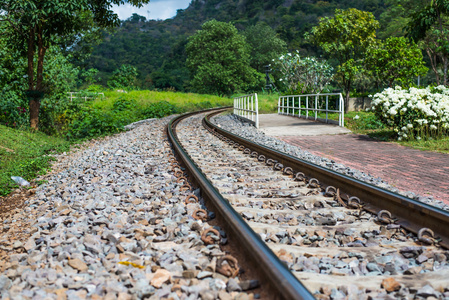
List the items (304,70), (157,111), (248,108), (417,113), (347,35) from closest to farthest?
(417,113)
(248,108)
(347,35)
(157,111)
(304,70)

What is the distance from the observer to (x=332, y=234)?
316cm

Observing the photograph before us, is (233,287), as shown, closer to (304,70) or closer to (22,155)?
→ (22,155)

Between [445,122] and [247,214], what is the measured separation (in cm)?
743

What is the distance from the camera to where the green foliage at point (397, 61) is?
1903 centimetres

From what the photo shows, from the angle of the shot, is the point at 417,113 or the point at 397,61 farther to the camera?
the point at 397,61

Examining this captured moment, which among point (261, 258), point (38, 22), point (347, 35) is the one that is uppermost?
point (347, 35)

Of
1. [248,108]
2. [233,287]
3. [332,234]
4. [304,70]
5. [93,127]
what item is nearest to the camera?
[233,287]

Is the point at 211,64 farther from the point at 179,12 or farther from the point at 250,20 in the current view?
the point at 179,12

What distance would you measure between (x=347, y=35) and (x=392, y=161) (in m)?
15.7

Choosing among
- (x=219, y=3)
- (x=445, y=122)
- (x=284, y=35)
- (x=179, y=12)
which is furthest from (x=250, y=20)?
(x=445, y=122)

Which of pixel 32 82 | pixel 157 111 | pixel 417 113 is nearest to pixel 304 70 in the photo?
pixel 157 111

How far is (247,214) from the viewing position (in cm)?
362

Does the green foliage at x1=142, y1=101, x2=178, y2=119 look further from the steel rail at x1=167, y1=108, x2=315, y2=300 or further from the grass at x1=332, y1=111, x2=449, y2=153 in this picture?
the steel rail at x1=167, y1=108, x2=315, y2=300

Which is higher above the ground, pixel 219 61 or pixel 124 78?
pixel 219 61
